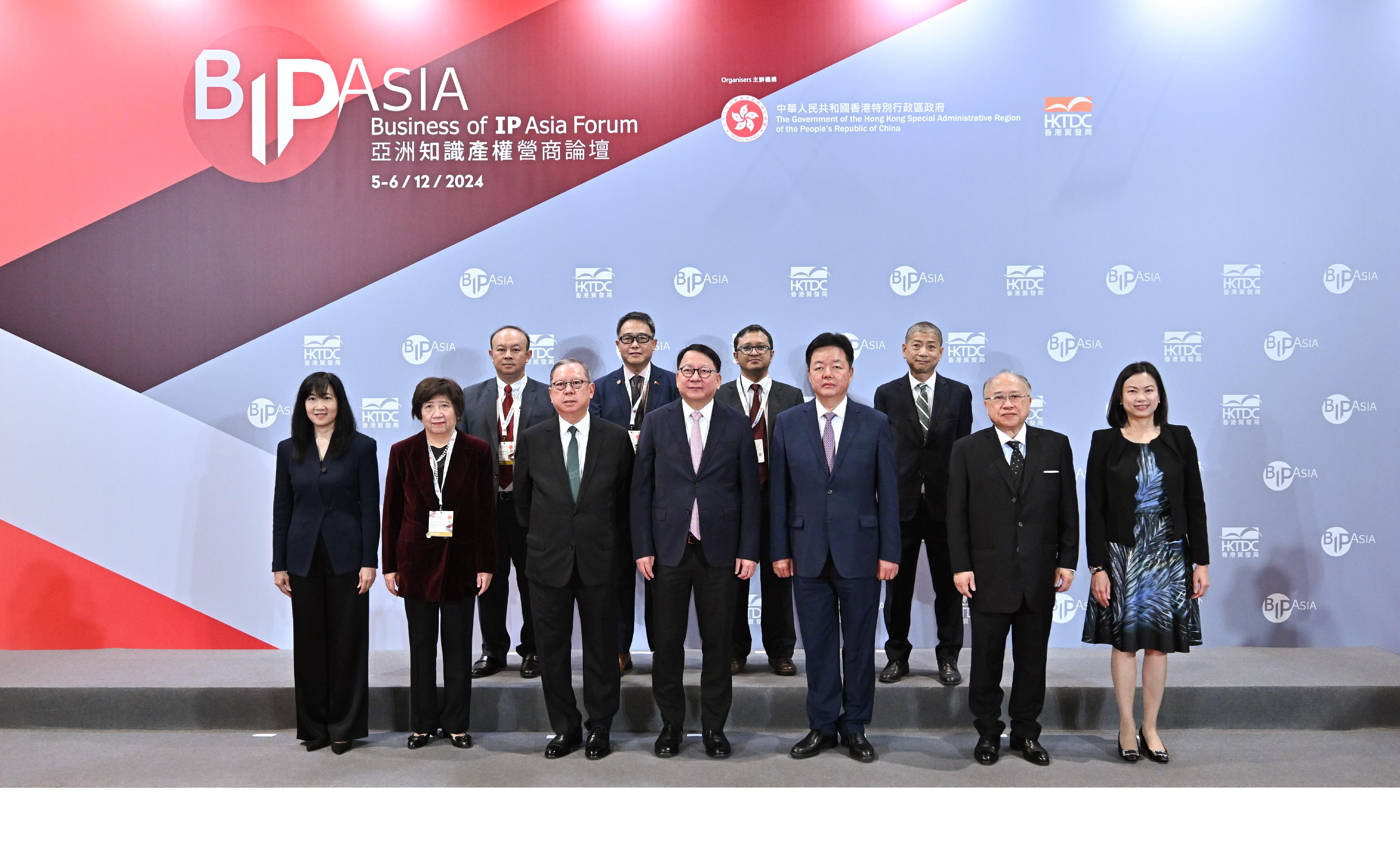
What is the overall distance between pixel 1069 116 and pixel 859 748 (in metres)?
3.44

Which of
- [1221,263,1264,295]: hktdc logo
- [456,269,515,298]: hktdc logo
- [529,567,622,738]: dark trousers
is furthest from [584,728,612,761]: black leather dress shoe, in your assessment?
[1221,263,1264,295]: hktdc logo

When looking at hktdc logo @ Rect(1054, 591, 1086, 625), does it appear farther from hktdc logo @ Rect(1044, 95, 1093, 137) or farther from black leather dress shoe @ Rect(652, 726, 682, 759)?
hktdc logo @ Rect(1044, 95, 1093, 137)

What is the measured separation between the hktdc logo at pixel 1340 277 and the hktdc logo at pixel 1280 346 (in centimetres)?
32

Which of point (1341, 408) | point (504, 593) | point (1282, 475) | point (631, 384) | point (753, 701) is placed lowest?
point (753, 701)

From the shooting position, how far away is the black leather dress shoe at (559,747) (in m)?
3.33

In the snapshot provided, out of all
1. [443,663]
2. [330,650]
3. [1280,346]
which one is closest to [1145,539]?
[1280,346]

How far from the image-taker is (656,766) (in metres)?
3.25

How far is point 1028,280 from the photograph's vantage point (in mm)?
4488

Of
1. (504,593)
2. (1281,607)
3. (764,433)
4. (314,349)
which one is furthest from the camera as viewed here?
(314,349)

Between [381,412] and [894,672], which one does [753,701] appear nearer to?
[894,672]

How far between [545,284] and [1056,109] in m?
2.90

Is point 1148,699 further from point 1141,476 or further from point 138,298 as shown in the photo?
point 138,298

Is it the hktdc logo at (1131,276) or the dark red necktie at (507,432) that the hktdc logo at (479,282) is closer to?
the dark red necktie at (507,432)

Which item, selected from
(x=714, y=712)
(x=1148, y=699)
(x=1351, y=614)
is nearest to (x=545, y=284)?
(x=714, y=712)
